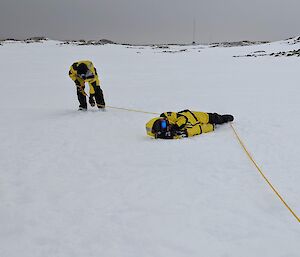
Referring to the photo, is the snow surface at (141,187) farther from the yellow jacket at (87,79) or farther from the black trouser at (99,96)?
the yellow jacket at (87,79)

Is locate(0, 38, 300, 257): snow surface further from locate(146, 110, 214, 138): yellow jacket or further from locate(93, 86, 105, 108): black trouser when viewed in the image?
locate(93, 86, 105, 108): black trouser

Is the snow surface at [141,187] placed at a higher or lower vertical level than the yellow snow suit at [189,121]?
lower

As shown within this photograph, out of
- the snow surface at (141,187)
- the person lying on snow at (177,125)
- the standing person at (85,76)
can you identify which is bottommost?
the snow surface at (141,187)

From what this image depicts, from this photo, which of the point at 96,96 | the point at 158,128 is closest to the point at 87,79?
the point at 96,96

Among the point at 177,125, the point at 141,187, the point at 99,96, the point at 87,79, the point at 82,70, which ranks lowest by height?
the point at 141,187

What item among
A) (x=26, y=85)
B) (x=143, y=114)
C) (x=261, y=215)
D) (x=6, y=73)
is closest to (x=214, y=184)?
(x=261, y=215)

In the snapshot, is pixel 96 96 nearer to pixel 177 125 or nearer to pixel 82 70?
pixel 82 70

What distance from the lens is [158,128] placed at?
6.43 metres

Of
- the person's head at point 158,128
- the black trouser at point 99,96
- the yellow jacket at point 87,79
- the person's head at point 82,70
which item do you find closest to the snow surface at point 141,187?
the person's head at point 158,128

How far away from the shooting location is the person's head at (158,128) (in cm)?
642

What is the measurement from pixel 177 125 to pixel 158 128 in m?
0.45

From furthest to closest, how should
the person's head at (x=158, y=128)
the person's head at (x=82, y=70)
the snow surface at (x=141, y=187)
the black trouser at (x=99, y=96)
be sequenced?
the black trouser at (x=99, y=96), the person's head at (x=82, y=70), the person's head at (x=158, y=128), the snow surface at (x=141, y=187)

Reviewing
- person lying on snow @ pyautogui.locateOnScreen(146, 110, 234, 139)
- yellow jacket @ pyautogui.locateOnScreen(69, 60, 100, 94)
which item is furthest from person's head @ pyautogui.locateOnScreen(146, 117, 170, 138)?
yellow jacket @ pyautogui.locateOnScreen(69, 60, 100, 94)

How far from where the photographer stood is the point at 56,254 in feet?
10.2
